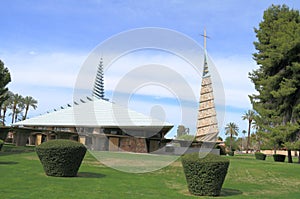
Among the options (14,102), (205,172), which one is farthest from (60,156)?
(14,102)

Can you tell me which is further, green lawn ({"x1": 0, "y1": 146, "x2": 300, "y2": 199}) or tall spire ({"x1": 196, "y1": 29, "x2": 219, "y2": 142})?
tall spire ({"x1": 196, "y1": 29, "x2": 219, "y2": 142})

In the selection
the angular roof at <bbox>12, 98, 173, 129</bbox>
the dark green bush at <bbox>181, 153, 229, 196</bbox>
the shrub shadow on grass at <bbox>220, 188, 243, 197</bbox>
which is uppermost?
the angular roof at <bbox>12, 98, 173, 129</bbox>

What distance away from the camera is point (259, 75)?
127ft

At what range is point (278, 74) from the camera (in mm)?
35438

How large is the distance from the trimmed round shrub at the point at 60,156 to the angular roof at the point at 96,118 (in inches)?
1052

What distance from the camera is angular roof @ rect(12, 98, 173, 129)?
4275cm

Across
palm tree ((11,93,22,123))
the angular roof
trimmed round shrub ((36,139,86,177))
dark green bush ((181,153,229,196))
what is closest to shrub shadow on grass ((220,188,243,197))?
dark green bush ((181,153,229,196))

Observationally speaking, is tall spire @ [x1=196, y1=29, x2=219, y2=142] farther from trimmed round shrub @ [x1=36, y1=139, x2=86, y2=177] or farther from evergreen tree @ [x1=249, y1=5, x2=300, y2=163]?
trimmed round shrub @ [x1=36, y1=139, x2=86, y2=177]

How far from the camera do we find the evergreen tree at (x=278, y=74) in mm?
33500

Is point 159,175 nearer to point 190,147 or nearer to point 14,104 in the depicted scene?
point 190,147

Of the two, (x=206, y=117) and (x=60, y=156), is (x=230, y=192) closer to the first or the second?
(x=60, y=156)

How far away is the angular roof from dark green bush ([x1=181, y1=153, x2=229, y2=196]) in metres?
28.1

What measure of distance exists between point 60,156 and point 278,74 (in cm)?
2897

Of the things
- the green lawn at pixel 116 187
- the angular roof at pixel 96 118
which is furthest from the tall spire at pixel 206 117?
the green lawn at pixel 116 187
